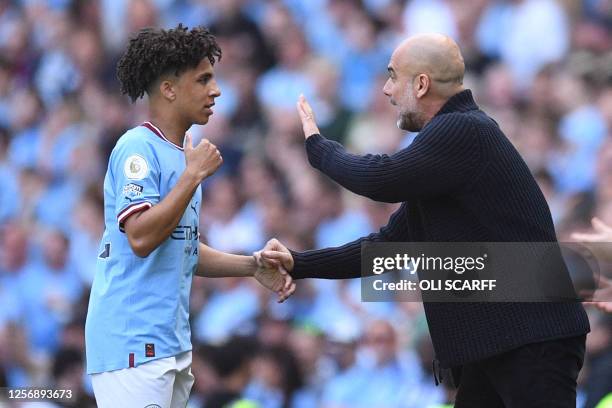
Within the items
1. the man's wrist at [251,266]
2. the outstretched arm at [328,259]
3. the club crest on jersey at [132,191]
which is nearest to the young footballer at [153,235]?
the club crest on jersey at [132,191]

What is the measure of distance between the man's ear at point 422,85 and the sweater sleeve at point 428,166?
176 mm

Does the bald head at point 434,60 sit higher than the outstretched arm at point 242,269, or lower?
higher

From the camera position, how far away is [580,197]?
23.9ft

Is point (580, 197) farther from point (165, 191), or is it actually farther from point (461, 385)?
point (165, 191)

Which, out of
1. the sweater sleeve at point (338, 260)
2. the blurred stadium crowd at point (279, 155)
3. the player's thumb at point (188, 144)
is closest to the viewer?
the player's thumb at point (188, 144)

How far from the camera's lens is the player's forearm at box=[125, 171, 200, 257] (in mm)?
4203

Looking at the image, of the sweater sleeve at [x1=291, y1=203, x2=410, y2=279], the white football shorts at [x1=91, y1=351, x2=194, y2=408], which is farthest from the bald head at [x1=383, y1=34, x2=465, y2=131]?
the white football shorts at [x1=91, y1=351, x2=194, y2=408]

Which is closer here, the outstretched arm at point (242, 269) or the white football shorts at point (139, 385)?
the white football shorts at point (139, 385)

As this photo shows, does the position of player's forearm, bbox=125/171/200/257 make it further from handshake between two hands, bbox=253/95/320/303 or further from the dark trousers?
the dark trousers

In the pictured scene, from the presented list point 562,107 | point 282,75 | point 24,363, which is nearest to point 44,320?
point 24,363

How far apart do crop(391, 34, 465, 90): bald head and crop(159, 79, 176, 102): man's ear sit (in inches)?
36.5

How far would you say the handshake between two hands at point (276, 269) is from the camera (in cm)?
519

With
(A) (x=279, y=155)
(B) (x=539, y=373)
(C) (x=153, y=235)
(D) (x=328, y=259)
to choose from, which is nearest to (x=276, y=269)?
(D) (x=328, y=259)

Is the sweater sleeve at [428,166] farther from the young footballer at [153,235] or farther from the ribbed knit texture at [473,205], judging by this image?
→ the young footballer at [153,235]
